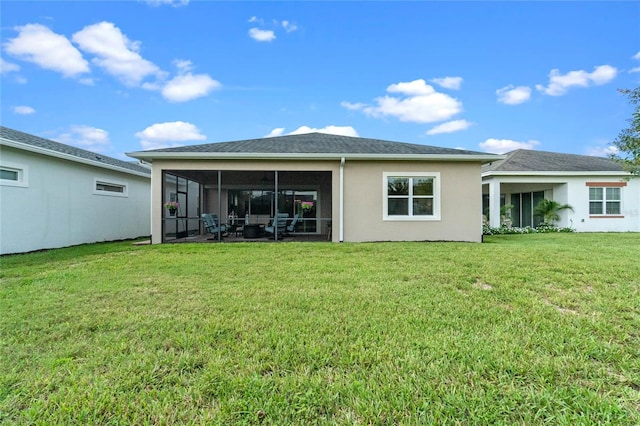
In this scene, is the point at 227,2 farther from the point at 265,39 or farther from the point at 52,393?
the point at 52,393

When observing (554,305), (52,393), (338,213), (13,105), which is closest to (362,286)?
(554,305)

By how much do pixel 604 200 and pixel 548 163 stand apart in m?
2.93

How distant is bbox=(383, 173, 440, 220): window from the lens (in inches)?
426

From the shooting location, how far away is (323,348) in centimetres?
276

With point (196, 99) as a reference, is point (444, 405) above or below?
below

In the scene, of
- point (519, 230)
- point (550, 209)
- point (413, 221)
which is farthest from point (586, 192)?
point (413, 221)

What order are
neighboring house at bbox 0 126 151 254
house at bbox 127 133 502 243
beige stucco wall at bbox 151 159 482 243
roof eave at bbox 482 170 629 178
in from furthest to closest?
roof eave at bbox 482 170 629 178 → beige stucco wall at bbox 151 159 482 243 → house at bbox 127 133 502 243 → neighboring house at bbox 0 126 151 254

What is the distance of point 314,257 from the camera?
7375 millimetres

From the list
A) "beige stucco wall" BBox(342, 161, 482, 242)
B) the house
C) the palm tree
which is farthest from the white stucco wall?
"beige stucco wall" BBox(342, 161, 482, 242)

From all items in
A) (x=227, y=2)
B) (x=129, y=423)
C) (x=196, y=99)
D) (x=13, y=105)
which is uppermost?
(x=227, y=2)

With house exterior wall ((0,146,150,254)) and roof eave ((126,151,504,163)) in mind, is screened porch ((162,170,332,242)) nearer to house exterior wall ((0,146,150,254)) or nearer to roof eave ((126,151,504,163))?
house exterior wall ((0,146,150,254))

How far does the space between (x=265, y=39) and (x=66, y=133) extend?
15.4 metres

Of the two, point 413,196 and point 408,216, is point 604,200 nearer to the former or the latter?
point 413,196

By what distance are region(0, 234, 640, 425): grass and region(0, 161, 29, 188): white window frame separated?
459cm
